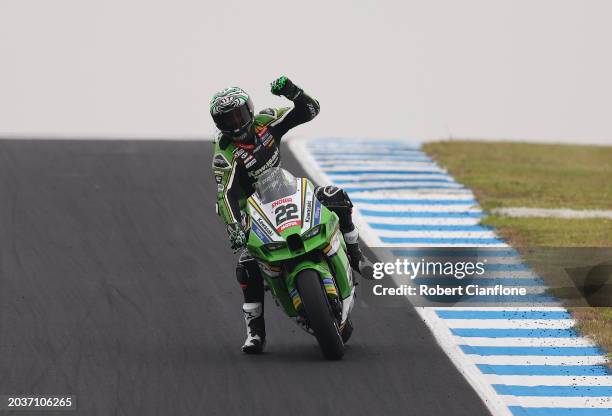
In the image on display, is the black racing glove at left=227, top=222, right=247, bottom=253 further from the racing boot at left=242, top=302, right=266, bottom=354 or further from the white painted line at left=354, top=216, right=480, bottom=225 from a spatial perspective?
the white painted line at left=354, top=216, right=480, bottom=225

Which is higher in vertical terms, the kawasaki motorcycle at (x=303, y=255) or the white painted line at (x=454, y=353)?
the kawasaki motorcycle at (x=303, y=255)

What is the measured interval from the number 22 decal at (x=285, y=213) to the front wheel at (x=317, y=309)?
0.47 m

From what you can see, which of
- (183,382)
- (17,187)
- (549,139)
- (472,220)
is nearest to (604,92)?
(549,139)

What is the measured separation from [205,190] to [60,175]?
198cm

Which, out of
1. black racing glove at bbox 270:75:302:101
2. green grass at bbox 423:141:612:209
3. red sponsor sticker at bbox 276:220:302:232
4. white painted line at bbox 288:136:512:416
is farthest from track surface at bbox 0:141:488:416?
green grass at bbox 423:141:612:209

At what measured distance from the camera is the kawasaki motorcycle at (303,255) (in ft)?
34.2

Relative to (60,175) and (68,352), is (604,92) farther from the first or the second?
(68,352)

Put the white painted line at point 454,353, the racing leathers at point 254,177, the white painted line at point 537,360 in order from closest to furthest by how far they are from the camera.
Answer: the white painted line at point 454,353 → the white painted line at point 537,360 → the racing leathers at point 254,177

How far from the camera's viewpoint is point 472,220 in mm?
16062

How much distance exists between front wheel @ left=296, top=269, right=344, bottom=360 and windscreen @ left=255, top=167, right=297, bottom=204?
0.76 meters

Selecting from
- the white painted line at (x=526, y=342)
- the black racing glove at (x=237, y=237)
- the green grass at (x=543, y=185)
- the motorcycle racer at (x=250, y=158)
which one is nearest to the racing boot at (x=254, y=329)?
the motorcycle racer at (x=250, y=158)

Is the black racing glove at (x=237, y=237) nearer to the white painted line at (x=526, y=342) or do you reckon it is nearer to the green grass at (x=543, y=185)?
the white painted line at (x=526, y=342)

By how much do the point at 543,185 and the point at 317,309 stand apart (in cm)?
869

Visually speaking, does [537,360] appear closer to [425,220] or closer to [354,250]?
[354,250]
